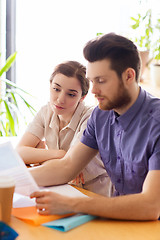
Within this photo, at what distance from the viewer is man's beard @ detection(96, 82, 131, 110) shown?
151 centimetres

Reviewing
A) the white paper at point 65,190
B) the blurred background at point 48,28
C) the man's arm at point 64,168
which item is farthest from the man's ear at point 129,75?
the blurred background at point 48,28

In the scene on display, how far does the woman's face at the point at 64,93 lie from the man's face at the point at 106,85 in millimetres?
378

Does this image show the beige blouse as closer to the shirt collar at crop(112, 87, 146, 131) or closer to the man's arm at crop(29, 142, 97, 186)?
the man's arm at crop(29, 142, 97, 186)

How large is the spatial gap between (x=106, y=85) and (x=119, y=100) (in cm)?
9

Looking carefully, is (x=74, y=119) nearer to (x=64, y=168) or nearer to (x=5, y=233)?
(x=64, y=168)

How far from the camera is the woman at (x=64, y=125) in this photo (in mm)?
1901

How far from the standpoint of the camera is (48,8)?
3.50 meters

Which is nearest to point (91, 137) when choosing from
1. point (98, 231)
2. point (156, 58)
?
point (98, 231)

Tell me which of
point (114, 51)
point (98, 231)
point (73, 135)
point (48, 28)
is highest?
point (48, 28)

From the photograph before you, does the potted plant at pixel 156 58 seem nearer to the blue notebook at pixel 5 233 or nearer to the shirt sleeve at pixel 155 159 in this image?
the shirt sleeve at pixel 155 159

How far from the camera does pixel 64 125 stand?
81.4 inches

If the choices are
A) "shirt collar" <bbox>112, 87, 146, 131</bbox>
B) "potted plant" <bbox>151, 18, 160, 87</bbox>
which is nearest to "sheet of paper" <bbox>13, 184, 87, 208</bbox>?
"shirt collar" <bbox>112, 87, 146, 131</bbox>

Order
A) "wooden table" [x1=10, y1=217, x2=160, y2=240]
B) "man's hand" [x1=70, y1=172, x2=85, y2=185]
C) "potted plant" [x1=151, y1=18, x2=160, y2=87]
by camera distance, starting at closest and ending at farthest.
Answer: "wooden table" [x1=10, y1=217, x2=160, y2=240] < "man's hand" [x1=70, y1=172, x2=85, y2=185] < "potted plant" [x1=151, y1=18, x2=160, y2=87]

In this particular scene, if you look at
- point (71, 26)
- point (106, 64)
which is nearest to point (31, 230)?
point (106, 64)
